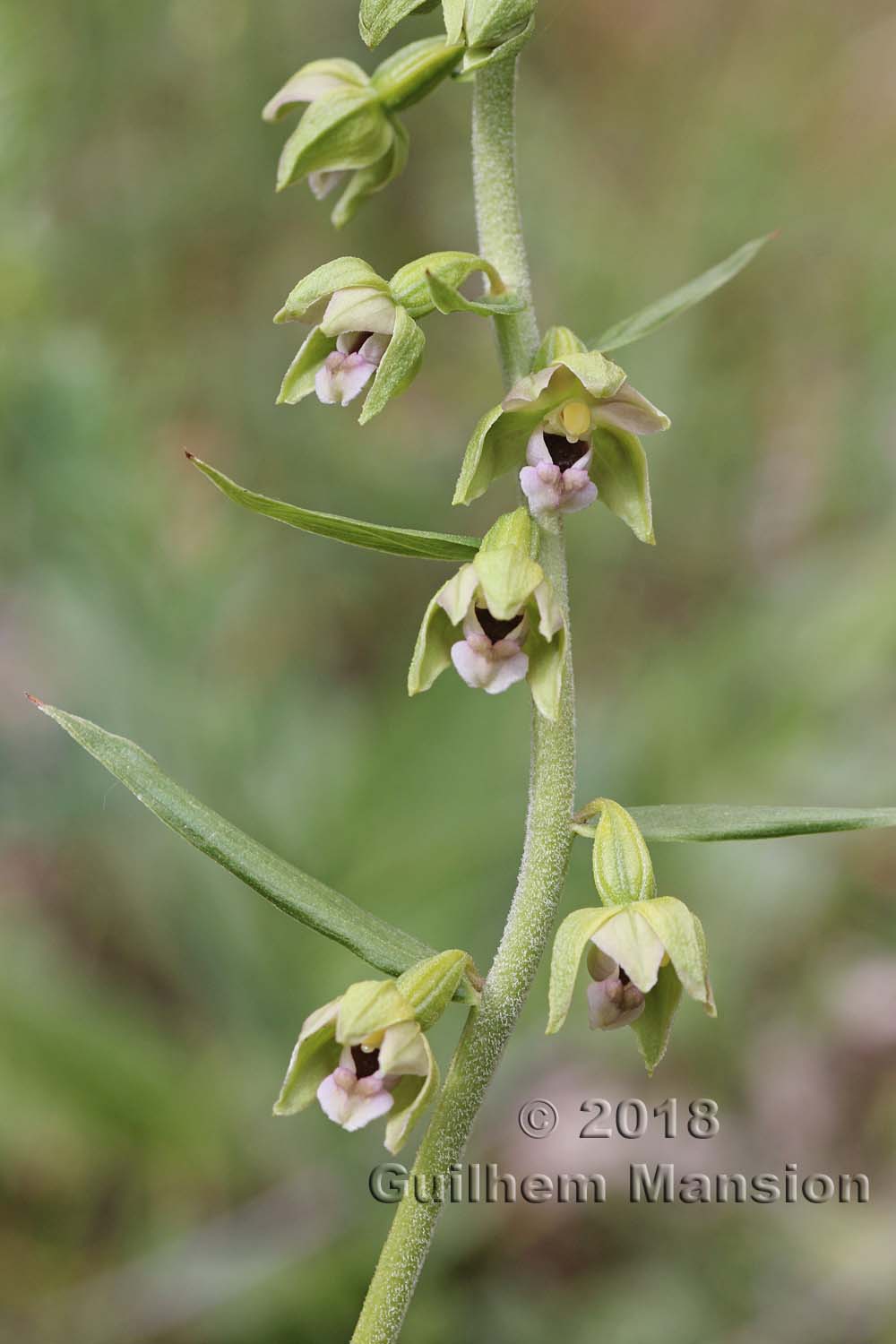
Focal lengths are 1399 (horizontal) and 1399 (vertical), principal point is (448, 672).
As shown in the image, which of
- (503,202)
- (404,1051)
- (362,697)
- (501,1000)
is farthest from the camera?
(362,697)

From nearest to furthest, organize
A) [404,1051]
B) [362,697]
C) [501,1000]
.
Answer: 1. [404,1051]
2. [501,1000]
3. [362,697]

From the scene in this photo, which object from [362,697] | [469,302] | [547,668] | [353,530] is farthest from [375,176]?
[362,697]

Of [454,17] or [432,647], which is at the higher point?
[454,17]

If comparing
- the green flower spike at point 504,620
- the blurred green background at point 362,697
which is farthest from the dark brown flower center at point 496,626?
the blurred green background at point 362,697

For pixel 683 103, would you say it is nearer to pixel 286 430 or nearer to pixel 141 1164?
pixel 286 430

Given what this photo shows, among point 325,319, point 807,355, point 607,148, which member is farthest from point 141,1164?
point 607,148

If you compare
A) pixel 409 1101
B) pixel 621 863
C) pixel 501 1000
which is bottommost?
pixel 409 1101

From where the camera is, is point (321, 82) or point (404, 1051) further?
point (321, 82)

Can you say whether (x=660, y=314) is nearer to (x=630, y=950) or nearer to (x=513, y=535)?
(x=513, y=535)
